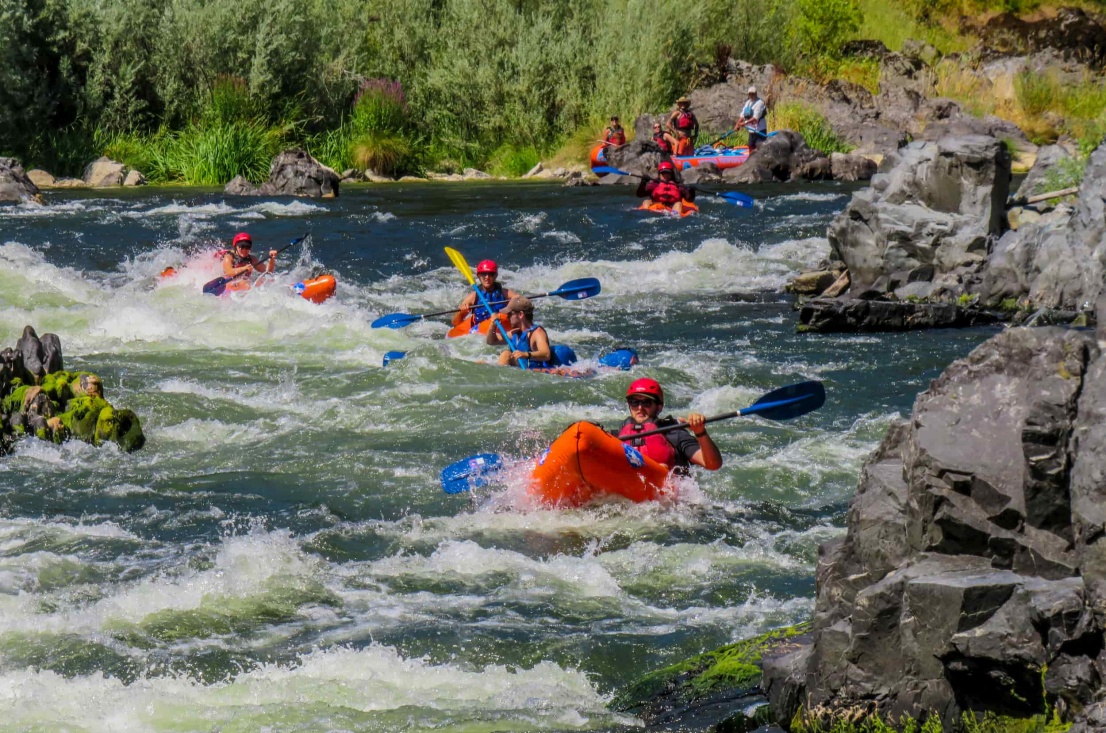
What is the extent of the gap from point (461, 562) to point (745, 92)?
900 inches

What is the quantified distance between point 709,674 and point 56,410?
5283 millimetres

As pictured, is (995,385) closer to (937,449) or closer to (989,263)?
(937,449)

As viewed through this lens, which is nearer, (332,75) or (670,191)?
(670,191)

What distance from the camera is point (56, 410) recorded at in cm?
807

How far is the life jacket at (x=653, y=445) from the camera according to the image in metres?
7.04

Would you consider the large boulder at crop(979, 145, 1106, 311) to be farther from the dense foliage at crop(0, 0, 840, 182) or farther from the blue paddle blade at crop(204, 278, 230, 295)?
the dense foliage at crop(0, 0, 840, 182)

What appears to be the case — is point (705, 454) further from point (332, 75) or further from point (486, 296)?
point (332, 75)

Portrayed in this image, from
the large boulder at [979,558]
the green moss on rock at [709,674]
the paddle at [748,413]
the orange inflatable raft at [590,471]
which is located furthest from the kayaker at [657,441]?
the large boulder at [979,558]

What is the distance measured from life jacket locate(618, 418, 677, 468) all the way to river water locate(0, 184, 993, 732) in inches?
8.6

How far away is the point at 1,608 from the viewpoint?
17.1ft

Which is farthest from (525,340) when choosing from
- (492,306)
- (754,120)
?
(754,120)

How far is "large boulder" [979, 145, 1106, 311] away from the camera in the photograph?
33.4 ft

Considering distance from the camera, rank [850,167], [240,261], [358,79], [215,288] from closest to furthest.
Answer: [215,288]
[240,261]
[850,167]
[358,79]

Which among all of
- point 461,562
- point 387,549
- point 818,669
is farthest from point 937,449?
point 387,549
